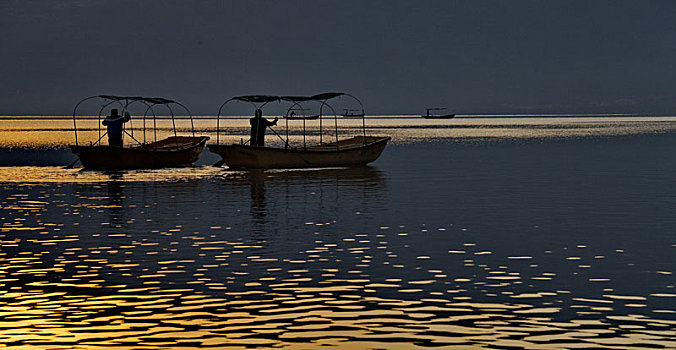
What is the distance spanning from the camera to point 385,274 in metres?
15.1

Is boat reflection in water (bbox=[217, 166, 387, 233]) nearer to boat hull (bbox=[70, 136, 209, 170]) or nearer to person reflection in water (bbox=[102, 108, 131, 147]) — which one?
boat hull (bbox=[70, 136, 209, 170])

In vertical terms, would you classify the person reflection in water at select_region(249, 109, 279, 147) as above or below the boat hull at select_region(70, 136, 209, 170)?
above

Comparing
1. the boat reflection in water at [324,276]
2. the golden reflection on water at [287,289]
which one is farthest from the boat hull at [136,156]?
the golden reflection on water at [287,289]

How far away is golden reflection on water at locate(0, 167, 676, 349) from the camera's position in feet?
36.4

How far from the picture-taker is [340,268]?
623 inches

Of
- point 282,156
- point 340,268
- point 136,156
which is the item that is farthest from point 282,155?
point 340,268

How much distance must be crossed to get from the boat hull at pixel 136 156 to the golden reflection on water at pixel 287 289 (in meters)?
17.3

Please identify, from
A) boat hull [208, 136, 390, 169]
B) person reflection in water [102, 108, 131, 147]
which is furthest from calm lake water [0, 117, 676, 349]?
boat hull [208, 136, 390, 169]

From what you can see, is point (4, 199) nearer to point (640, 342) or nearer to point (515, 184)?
point (515, 184)

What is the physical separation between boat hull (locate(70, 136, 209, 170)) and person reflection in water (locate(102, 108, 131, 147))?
0.64 m

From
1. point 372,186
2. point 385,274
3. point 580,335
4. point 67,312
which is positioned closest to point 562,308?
point 580,335

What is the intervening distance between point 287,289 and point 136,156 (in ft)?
98.2

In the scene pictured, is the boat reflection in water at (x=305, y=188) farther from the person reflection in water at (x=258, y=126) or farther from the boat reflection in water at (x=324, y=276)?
the person reflection in water at (x=258, y=126)

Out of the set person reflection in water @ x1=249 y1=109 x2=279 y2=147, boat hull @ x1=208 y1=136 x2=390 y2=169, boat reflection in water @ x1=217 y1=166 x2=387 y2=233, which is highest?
person reflection in water @ x1=249 y1=109 x2=279 y2=147
